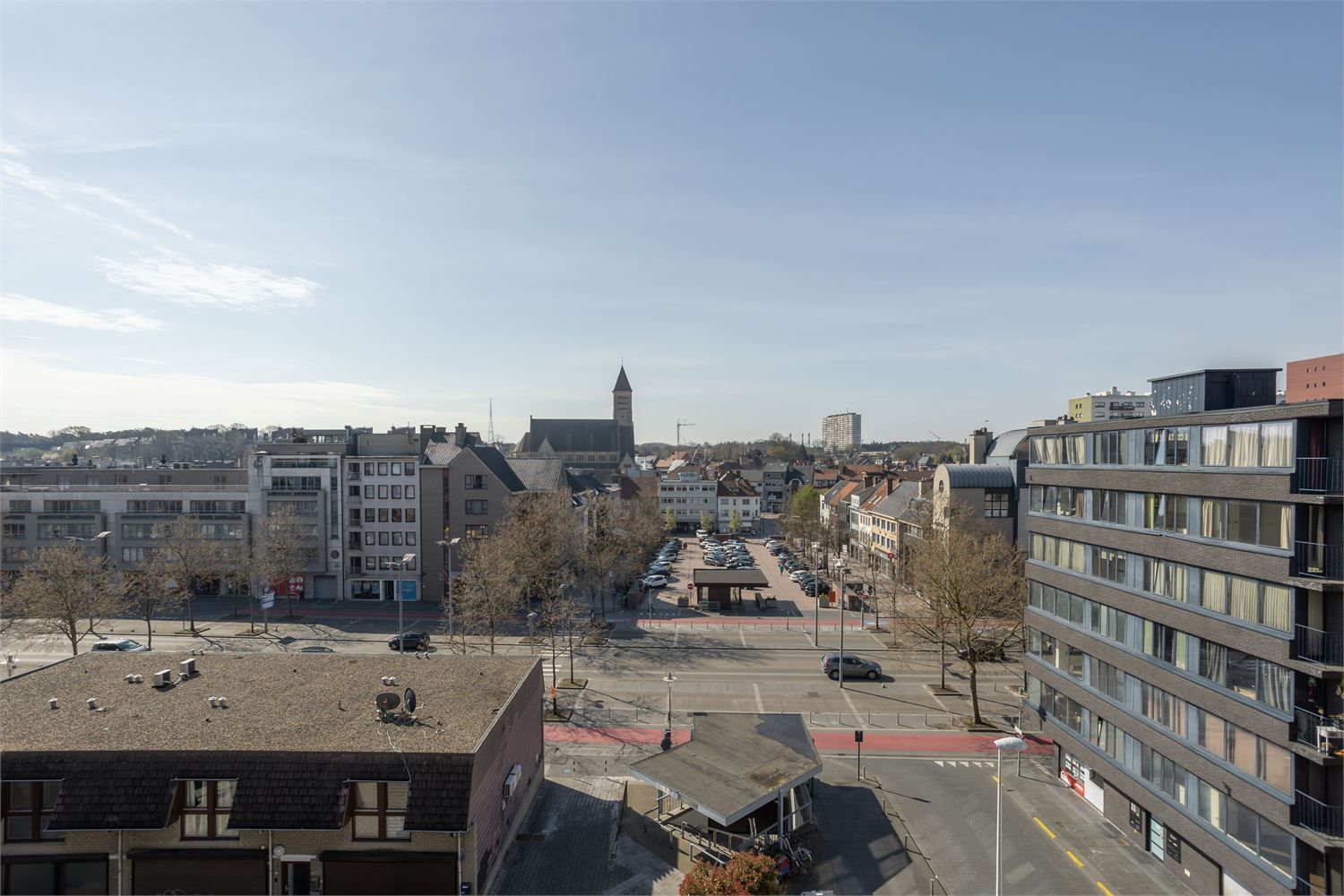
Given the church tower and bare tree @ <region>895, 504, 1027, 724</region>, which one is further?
the church tower

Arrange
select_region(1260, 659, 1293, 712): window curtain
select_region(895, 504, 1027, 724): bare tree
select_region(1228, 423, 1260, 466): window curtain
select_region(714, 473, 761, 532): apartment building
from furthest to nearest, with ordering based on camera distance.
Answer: select_region(714, 473, 761, 532): apartment building, select_region(895, 504, 1027, 724): bare tree, select_region(1228, 423, 1260, 466): window curtain, select_region(1260, 659, 1293, 712): window curtain

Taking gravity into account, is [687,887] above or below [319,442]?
below

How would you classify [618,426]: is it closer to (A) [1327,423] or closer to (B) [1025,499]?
(B) [1025,499]

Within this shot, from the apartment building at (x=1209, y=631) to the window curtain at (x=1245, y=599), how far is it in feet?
0.16

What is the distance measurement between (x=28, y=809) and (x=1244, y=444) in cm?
3530

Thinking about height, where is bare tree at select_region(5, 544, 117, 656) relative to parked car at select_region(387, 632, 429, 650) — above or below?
above

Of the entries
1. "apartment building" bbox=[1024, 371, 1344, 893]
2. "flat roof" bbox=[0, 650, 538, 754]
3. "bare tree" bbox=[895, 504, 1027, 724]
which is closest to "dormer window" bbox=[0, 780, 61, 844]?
"flat roof" bbox=[0, 650, 538, 754]

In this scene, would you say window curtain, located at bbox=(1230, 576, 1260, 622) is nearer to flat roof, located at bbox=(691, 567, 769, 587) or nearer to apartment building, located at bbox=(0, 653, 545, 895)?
apartment building, located at bbox=(0, 653, 545, 895)

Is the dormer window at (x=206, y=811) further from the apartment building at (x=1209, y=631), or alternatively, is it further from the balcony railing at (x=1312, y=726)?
the balcony railing at (x=1312, y=726)

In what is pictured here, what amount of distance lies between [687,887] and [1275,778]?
51.2ft

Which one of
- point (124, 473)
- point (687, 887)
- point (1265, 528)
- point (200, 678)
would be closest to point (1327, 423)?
point (1265, 528)

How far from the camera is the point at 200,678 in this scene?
25.8 meters

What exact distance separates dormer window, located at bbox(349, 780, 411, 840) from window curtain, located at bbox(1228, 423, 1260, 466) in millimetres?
25106

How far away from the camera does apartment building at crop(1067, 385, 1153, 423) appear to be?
31191mm
